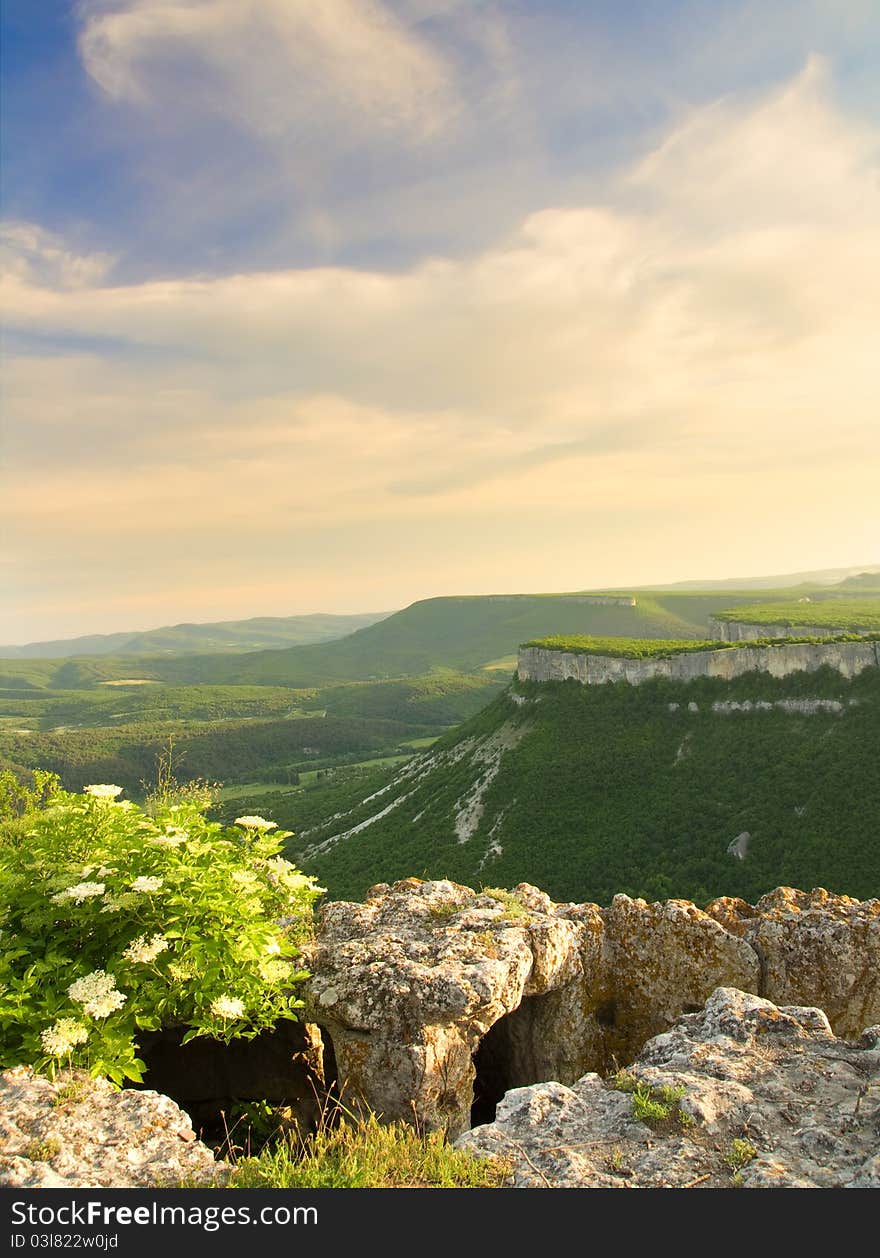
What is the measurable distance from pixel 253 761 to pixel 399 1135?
454 feet

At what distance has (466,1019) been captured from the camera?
25.1 feet

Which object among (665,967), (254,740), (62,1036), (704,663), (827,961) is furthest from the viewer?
(254,740)

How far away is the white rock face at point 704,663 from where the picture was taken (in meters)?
46.6

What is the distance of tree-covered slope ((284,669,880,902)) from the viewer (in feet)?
116

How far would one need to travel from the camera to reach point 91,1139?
5336 millimetres

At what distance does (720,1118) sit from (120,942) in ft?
19.3

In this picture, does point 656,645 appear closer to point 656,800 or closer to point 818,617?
point 656,800

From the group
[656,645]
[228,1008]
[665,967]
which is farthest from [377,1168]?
[656,645]

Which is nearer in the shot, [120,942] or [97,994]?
[97,994]

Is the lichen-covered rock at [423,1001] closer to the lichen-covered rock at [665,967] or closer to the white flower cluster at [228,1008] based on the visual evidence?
the lichen-covered rock at [665,967]

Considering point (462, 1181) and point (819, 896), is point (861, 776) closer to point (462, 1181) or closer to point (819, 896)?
point (819, 896)

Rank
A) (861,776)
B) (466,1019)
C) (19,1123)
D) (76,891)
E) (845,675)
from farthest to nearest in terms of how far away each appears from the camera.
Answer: (845,675), (861,776), (466,1019), (76,891), (19,1123)

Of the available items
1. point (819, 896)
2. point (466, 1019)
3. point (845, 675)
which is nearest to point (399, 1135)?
point (466, 1019)

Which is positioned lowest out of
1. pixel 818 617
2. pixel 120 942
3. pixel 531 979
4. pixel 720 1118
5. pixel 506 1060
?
pixel 506 1060
